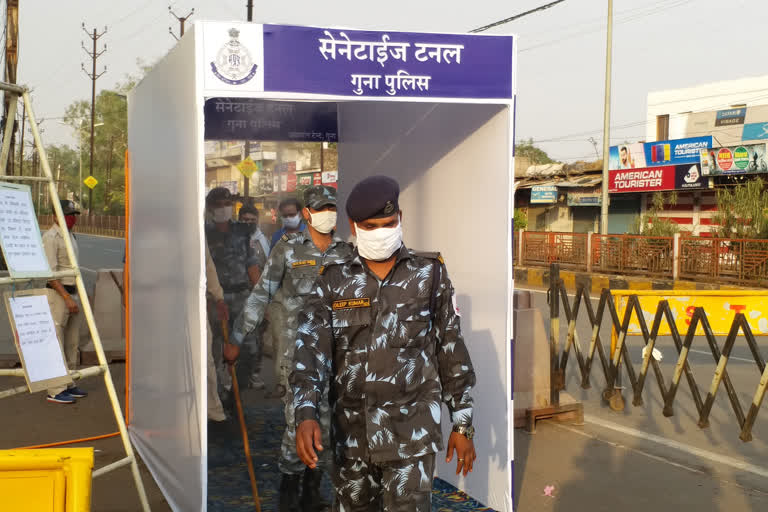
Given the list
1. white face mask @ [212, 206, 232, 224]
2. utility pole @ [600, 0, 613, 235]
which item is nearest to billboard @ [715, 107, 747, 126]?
utility pole @ [600, 0, 613, 235]

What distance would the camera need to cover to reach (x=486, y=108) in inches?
189

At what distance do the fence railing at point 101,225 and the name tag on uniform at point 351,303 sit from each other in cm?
5577

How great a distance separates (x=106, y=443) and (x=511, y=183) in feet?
12.2

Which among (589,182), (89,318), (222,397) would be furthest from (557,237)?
(89,318)

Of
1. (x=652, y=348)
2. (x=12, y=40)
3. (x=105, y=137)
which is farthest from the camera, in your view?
(x=105, y=137)

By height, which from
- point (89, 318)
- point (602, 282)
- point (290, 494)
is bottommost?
point (290, 494)

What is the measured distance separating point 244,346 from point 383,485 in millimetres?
5145

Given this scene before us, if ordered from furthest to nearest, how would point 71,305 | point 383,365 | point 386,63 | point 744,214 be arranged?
1. point 744,214
2. point 71,305
3. point 386,63
4. point 383,365

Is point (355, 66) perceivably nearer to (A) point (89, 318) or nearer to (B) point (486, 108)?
(B) point (486, 108)

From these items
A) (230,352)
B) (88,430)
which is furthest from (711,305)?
(88,430)

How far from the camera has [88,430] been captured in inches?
262

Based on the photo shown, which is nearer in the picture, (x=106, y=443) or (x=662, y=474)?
(x=662, y=474)

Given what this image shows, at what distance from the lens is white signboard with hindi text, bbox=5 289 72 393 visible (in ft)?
11.5

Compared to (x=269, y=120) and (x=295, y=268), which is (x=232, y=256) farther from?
(x=295, y=268)
